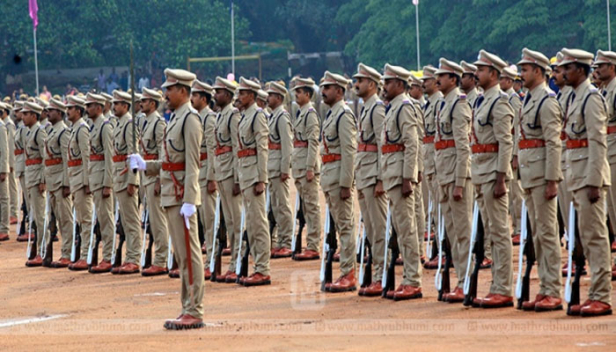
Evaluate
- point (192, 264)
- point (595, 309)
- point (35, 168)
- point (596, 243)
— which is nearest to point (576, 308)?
point (595, 309)

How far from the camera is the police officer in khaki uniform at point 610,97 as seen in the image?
13.1 meters

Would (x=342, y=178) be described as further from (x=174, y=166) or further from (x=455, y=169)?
(x=174, y=166)

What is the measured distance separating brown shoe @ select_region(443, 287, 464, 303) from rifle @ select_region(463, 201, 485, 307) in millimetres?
231

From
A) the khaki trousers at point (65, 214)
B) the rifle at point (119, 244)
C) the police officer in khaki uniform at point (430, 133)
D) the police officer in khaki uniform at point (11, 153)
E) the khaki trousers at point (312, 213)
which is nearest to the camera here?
the police officer in khaki uniform at point (430, 133)

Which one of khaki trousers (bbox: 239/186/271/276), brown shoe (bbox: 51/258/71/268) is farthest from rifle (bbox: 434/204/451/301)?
brown shoe (bbox: 51/258/71/268)

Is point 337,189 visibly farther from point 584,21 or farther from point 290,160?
point 584,21

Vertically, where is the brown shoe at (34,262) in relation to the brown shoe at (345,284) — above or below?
below

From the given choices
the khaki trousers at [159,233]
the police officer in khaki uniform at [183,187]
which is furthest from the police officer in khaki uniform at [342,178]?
the police officer in khaki uniform at [183,187]

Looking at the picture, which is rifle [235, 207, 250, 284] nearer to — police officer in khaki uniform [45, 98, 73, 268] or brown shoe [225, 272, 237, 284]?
brown shoe [225, 272, 237, 284]

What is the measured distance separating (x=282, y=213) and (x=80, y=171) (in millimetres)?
2967

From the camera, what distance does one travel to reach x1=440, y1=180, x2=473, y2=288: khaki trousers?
13.0 m

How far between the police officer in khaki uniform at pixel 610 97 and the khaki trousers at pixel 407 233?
203 cm

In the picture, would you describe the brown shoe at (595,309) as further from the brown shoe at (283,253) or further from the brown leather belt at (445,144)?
the brown shoe at (283,253)

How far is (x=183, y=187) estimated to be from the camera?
39.7 ft
